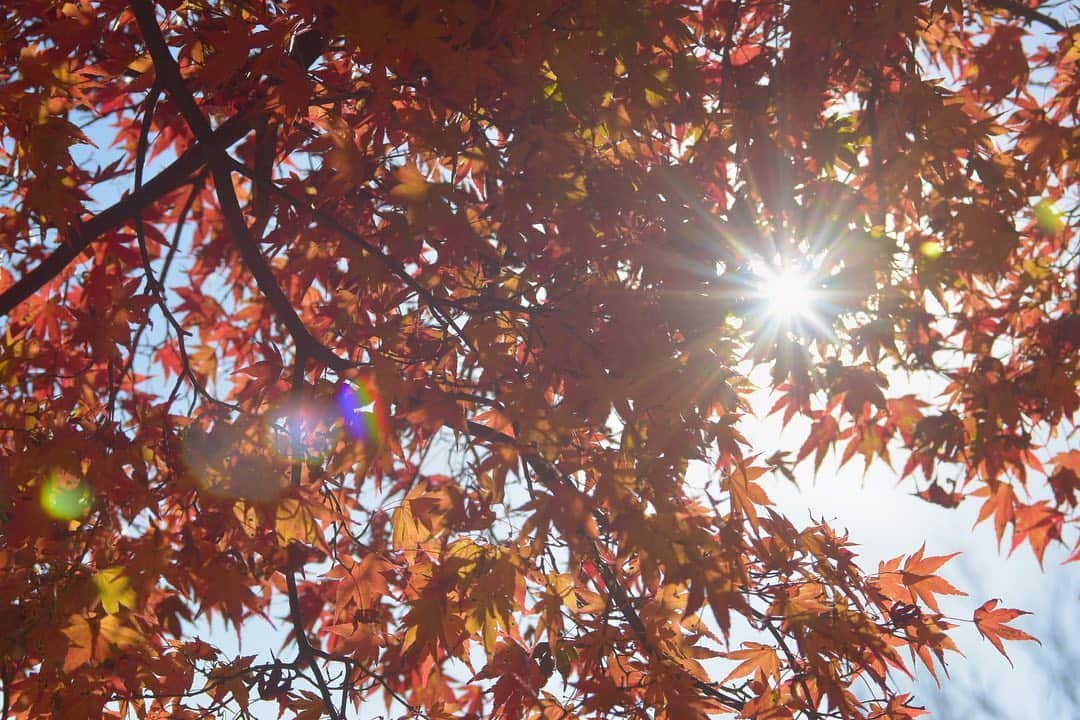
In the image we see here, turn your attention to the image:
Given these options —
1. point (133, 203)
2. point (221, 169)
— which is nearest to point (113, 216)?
point (133, 203)

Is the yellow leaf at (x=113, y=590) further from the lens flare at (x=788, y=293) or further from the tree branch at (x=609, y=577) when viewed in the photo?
the lens flare at (x=788, y=293)

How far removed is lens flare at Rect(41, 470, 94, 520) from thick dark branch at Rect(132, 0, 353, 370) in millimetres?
742

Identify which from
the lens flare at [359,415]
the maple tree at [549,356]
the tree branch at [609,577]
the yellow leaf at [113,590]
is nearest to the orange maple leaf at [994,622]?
the maple tree at [549,356]

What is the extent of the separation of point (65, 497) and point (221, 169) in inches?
43.6

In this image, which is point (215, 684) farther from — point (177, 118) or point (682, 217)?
point (177, 118)

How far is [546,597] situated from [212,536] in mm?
996

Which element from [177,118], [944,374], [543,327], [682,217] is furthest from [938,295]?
[177,118]

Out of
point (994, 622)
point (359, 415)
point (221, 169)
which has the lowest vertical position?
point (994, 622)

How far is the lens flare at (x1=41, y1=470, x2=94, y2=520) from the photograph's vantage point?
6.90ft

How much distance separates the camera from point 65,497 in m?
2.16

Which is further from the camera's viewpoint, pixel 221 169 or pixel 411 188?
pixel 221 169

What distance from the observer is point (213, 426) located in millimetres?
2230

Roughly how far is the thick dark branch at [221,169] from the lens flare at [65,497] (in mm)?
742

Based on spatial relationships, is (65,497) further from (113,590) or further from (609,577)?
(609,577)
